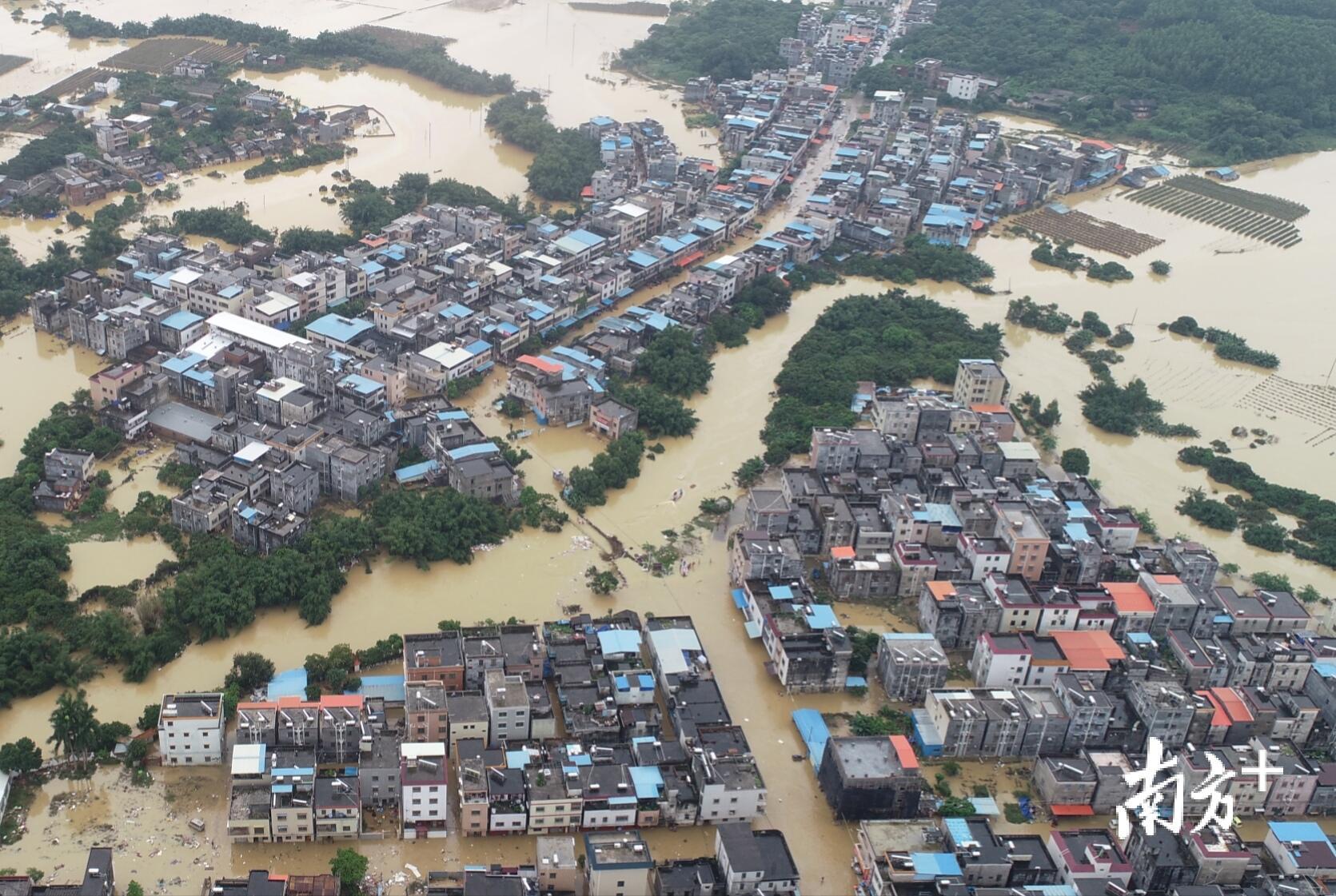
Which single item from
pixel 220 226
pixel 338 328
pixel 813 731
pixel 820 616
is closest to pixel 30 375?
pixel 338 328

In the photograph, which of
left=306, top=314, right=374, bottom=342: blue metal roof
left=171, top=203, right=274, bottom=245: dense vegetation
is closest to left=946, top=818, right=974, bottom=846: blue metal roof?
left=306, top=314, right=374, bottom=342: blue metal roof

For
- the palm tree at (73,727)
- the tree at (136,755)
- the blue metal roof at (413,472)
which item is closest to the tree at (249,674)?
the tree at (136,755)

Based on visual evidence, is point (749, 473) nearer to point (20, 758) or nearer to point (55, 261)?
point (20, 758)

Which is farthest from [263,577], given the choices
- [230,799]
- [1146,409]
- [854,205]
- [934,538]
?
[854,205]

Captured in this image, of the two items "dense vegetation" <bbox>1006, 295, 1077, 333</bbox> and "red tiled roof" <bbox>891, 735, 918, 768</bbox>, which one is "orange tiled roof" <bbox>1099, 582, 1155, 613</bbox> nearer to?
"red tiled roof" <bbox>891, 735, 918, 768</bbox>

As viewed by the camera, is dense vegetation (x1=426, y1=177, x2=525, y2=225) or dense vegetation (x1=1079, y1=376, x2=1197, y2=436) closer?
dense vegetation (x1=1079, y1=376, x2=1197, y2=436)
